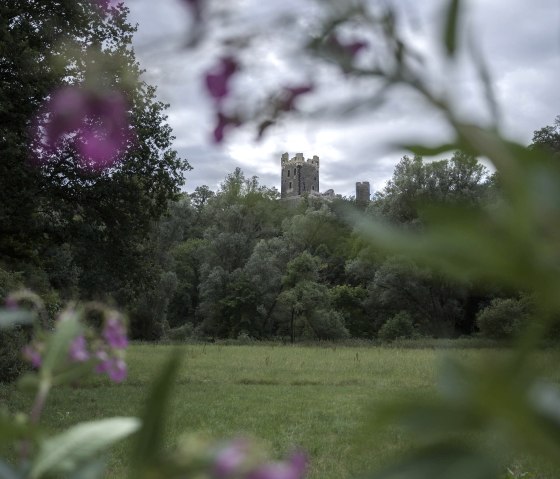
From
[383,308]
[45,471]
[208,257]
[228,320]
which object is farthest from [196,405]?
[208,257]

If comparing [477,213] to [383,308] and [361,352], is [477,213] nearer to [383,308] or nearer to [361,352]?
[361,352]

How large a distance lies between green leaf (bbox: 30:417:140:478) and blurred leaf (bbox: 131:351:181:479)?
1.5 inches

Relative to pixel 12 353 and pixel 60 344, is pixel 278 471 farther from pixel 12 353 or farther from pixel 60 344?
pixel 12 353

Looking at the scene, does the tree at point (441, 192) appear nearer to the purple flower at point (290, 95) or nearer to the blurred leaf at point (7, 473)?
the purple flower at point (290, 95)

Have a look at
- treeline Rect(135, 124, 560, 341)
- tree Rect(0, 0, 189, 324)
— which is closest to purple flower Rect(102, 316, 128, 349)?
tree Rect(0, 0, 189, 324)

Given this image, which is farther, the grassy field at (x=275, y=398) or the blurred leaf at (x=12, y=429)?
the grassy field at (x=275, y=398)

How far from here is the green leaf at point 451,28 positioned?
21cm

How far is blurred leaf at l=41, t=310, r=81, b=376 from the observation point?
0.31 metres

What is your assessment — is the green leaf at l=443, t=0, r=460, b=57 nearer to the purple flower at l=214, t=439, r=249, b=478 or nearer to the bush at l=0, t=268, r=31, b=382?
the purple flower at l=214, t=439, r=249, b=478

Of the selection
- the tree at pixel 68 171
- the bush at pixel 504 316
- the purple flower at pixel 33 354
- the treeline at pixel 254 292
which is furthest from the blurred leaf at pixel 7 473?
the treeline at pixel 254 292

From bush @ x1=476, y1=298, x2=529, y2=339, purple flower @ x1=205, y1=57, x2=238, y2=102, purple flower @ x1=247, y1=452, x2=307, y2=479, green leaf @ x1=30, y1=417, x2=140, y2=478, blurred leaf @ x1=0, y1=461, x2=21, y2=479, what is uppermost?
purple flower @ x1=205, y1=57, x2=238, y2=102

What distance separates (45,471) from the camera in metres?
0.26

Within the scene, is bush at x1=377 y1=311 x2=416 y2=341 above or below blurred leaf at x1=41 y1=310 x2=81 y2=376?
below

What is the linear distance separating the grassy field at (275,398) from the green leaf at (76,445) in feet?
9.61
